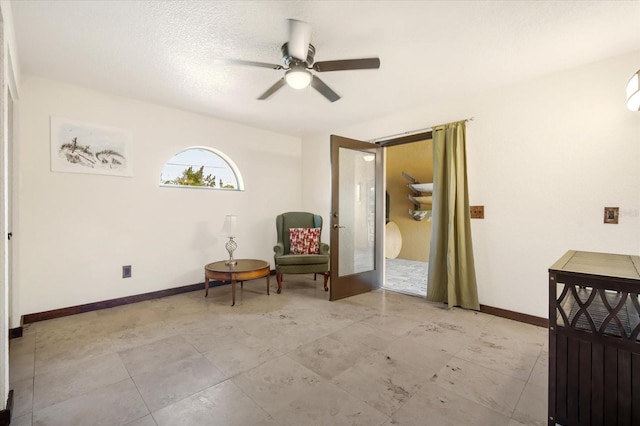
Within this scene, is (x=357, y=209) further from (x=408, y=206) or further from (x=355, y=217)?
(x=408, y=206)

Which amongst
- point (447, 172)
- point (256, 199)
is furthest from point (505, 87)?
point (256, 199)

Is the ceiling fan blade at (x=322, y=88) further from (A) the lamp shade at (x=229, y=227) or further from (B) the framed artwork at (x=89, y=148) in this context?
(B) the framed artwork at (x=89, y=148)

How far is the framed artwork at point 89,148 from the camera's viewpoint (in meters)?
2.97

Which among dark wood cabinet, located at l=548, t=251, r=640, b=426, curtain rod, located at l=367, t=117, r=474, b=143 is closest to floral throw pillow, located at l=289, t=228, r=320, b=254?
curtain rod, located at l=367, t=117, r=474, b=143

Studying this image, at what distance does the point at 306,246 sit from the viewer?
431cm

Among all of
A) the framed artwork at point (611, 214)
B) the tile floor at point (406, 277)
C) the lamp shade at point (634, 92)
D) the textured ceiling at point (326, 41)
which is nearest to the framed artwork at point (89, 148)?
the textured ceiling at point (326, 41)

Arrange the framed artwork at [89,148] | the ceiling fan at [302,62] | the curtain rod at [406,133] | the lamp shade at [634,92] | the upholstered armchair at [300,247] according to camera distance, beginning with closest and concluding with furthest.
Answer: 1. the lamp shade at [634,92]
2. the ceiling fan at [302,62]
3. the framed artwork at [89,148]
4. the curtain rod at [406,133]
5. the upholstered armchair at [300,247]

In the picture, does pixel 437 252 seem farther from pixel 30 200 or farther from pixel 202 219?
pixel 30 200

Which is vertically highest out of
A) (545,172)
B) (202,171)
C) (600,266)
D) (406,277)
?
(202,171)

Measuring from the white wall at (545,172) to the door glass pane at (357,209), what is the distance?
1.08m

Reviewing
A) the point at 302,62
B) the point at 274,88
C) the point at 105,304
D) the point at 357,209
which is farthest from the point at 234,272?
the point at 302,62

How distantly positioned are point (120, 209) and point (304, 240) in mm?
2381

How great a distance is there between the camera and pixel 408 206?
6.52 m

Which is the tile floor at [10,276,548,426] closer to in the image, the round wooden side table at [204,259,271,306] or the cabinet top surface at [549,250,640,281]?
the round wooden side table at [204,259,271,306]
